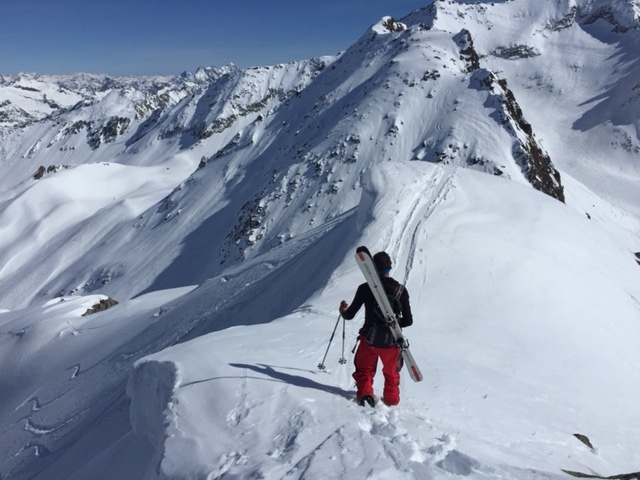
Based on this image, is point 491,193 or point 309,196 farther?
point 309,196

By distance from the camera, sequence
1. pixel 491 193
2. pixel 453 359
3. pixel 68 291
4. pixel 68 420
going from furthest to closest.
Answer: pixel 68 291, pixel 491 193, pixel 68 420, pixel 453 359

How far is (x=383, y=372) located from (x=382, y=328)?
0.61 metres

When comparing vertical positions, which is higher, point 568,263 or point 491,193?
point 491,193

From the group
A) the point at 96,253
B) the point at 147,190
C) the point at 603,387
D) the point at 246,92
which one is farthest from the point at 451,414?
the point at 246,92

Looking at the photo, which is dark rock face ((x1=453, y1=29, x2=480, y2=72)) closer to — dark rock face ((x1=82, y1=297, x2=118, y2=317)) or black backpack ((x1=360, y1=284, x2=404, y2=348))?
dark rock face ((x1=82, y1=297, x2=118, y2=317))

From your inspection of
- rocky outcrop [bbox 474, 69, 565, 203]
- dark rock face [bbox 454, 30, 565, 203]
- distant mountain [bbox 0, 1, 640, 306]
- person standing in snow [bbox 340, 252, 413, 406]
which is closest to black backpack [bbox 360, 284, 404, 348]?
person standing in snow [bbox 340, 252, 413, 406]

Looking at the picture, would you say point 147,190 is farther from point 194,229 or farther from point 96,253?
point 194,229

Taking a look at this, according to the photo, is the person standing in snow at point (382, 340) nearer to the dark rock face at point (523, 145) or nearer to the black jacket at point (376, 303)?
the black jacket at point (376, 303)

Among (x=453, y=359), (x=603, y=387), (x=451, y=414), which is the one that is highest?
(x=451, y=414)

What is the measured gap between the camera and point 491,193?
16.5 m

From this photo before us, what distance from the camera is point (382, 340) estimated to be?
6.20 metres

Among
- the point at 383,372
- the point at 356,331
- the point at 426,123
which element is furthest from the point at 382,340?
the point at 426,123

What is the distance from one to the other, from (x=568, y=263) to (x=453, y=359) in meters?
6.96

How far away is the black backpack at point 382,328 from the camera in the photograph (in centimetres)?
617
